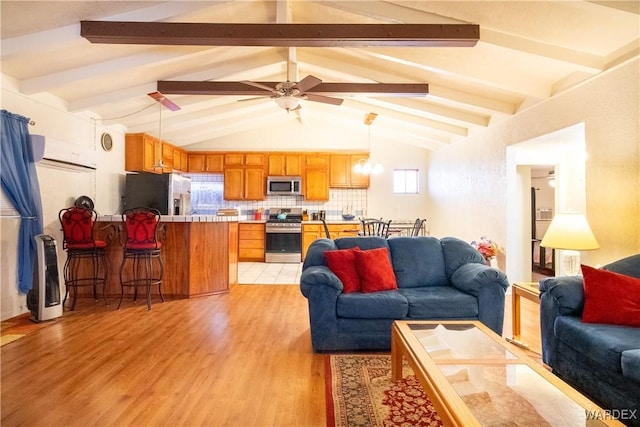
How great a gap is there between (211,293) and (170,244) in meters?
0.85

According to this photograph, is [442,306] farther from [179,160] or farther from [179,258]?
[179,160]

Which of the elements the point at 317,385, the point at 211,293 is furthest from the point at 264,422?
the point at 211,293

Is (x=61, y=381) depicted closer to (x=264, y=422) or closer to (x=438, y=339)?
(x=264, y=422)

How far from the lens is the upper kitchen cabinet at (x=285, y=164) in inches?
297

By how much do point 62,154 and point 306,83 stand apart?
10.2ft

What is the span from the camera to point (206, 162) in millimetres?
7578

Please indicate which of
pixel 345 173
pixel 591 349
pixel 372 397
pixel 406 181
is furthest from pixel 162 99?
pixel 406 181

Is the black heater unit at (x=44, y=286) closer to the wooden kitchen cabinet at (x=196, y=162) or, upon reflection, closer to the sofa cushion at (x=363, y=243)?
the sofa cushion at (x=363, y=243)

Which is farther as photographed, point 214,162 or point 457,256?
point 214,162

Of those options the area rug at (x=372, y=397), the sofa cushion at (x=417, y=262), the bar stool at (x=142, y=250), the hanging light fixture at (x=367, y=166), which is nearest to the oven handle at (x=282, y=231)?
the hanging light fixture at (x=367, y=166)

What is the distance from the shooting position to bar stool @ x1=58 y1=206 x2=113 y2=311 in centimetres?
385

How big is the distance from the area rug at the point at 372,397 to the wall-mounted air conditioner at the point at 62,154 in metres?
3.76

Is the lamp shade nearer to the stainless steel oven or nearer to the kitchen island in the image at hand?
the kitchen island

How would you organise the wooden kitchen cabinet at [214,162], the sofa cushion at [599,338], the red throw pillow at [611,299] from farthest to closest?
the wooden kitchen cabinet at [214,162], the red throw pillow at [611,299], the sofa cushion at [599,338]
